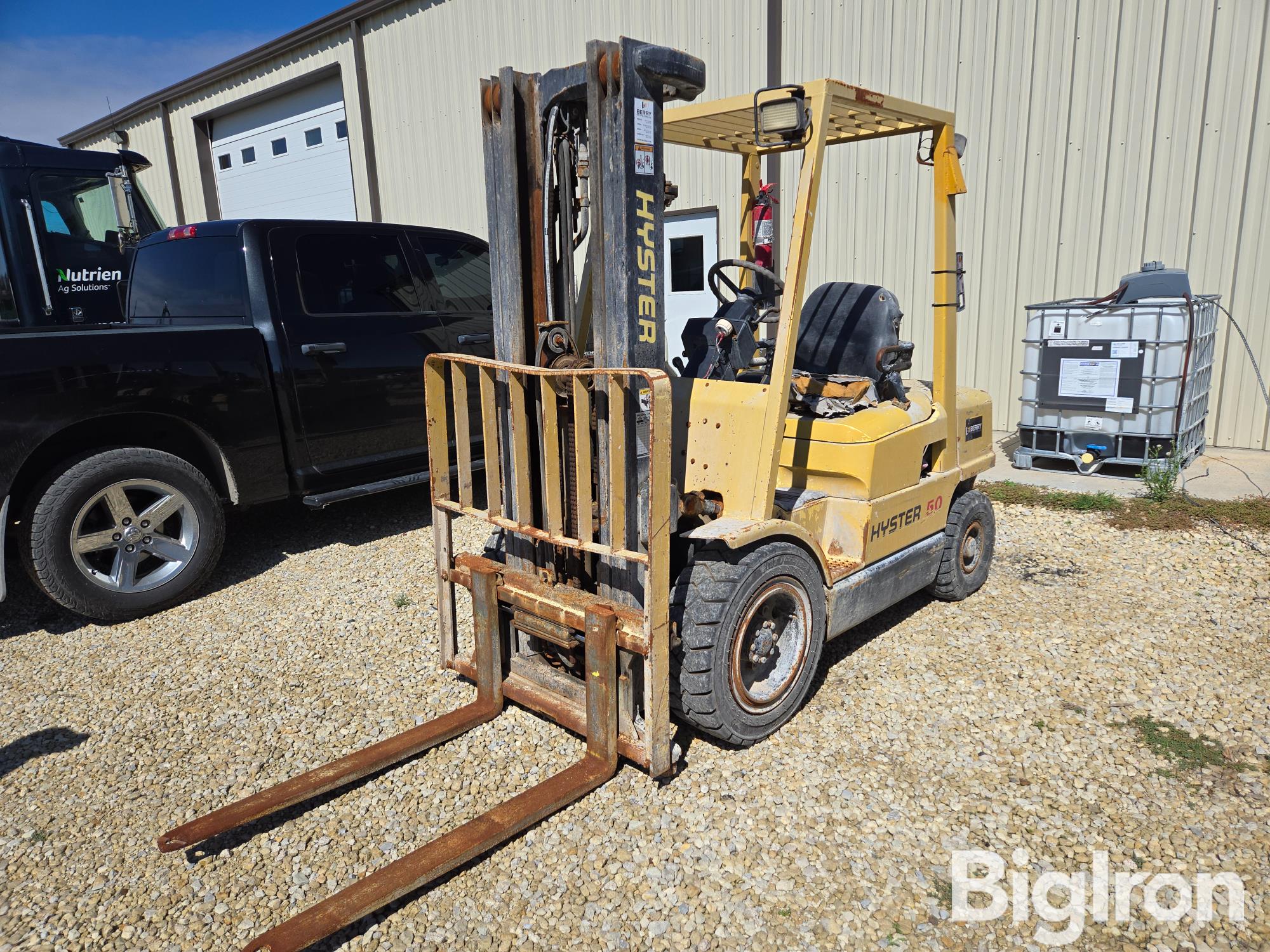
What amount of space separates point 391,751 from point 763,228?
9.77ft

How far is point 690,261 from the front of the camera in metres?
11.1

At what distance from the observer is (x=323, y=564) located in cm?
560

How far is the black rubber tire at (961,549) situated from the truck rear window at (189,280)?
451cm

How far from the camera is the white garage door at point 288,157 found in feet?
50.2

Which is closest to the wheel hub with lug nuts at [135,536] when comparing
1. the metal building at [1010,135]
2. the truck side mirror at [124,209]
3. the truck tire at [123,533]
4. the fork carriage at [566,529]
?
the truck tire at [123,533]

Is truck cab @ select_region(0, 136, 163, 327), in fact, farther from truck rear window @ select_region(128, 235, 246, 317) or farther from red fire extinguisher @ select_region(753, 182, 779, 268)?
red fire extinguisher @ select_region(753, 182, 779, 268)

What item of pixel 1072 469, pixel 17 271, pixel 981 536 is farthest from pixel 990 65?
pixel 17 271

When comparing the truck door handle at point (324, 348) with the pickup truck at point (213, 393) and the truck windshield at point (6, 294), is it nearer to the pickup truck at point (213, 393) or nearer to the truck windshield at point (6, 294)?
the pickup truck at point (213, 393)

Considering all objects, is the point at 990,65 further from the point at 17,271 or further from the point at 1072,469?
the point at 17,271

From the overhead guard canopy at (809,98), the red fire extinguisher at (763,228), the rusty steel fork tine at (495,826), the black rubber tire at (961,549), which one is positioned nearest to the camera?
the rusty steel fork tine at (495,826)

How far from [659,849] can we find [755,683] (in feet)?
2.78

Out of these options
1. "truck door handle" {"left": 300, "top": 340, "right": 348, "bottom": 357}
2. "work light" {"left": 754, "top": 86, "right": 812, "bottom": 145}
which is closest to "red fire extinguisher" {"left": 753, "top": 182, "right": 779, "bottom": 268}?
"work light" {"left": 754, "top": 86, "right": 812, "bottom": 145}

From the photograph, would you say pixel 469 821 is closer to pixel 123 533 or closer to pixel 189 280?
pixel 123 533

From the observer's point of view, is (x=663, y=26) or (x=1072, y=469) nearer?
(x=1072, y=469)
